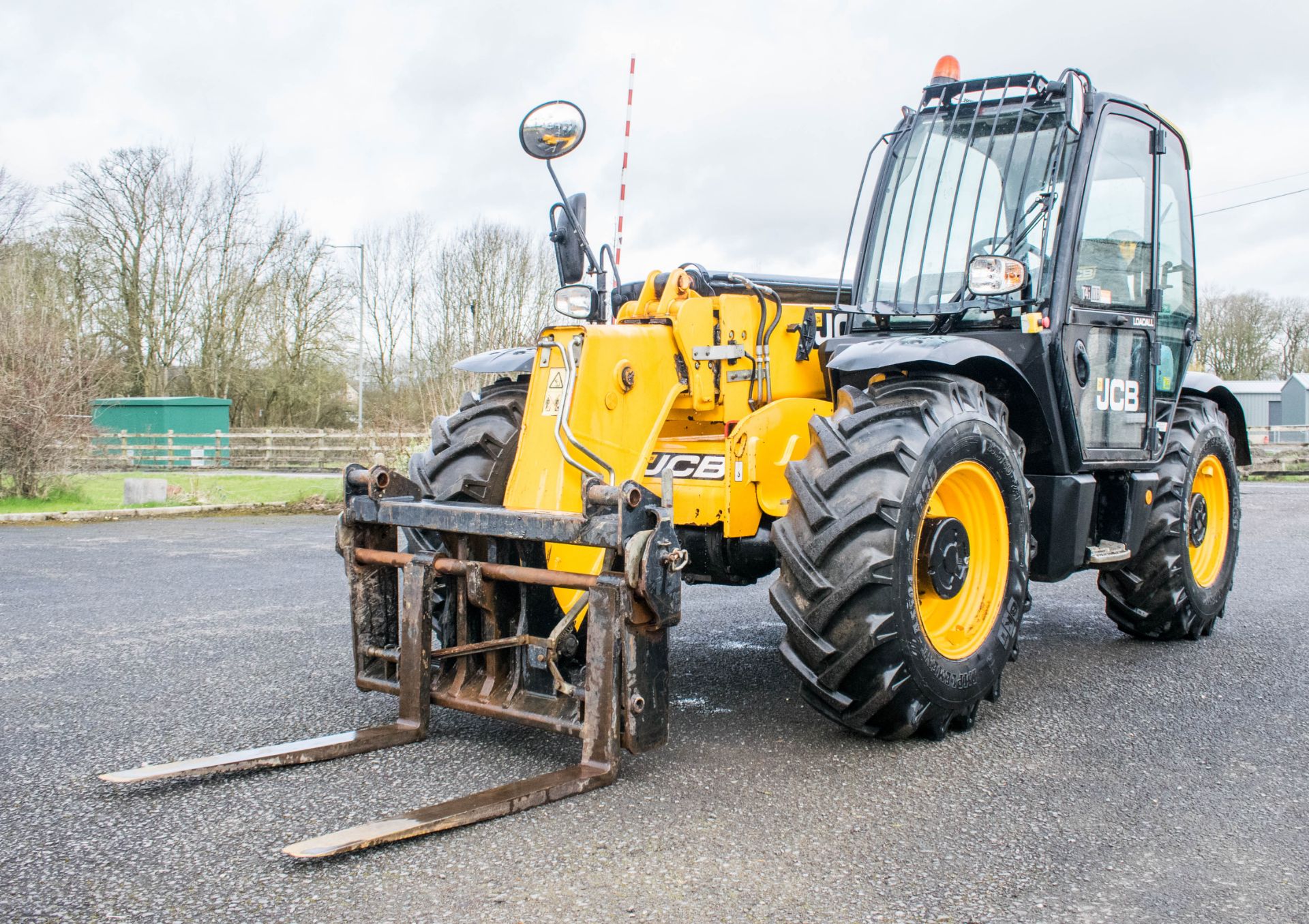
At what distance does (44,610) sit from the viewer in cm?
705

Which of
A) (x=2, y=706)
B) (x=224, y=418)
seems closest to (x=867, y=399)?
(x=2, y=706)

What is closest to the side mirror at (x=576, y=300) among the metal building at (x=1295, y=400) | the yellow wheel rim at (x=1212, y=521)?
the yellow wheel rim at (x=1212, y=521)

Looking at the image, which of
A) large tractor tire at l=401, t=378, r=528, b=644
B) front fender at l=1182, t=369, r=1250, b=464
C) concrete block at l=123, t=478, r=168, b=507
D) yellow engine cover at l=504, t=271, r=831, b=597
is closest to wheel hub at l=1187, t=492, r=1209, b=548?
front fender at l=1182, t=369, r=1250, b=464

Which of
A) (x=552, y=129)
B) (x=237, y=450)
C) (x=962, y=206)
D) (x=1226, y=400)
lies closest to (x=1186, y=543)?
(x=1226, y=400)

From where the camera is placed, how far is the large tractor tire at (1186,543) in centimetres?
576

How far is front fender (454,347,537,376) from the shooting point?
5195 millimetres

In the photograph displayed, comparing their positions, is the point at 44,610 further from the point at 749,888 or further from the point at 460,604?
the point at 749,888

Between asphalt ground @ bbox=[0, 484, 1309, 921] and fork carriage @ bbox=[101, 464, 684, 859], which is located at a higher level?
fork carriage @ bbox=[101, 464, 684, 859]

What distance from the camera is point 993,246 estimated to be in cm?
507

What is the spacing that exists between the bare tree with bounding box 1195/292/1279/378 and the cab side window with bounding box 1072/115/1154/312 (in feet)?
150

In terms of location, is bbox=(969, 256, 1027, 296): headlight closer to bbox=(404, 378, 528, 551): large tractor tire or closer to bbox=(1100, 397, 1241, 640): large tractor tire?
bbox=(1100, 397, 1241, 640): large tractor tire

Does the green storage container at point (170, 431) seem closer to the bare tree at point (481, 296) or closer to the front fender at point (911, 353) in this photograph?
the bare tree at point (481, 296)

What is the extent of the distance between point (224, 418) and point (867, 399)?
28.6 metres

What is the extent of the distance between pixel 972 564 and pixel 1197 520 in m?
2.47
